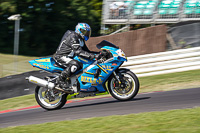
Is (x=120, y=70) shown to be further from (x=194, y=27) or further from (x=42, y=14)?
(x=42, y=14)

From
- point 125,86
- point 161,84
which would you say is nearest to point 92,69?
point 125,86

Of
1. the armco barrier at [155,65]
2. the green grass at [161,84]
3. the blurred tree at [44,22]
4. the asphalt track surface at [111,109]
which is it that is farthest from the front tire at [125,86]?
the blurred tree at [44,22]

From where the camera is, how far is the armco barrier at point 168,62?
40.1ft

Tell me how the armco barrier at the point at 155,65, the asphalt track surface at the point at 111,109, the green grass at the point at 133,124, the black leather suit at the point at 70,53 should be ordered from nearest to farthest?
the green grass at the point at 133,124, the asphalt track surface at the point at 111,109, the black leather suit at the point at 70,53, the armco barrier at the point at 155,65

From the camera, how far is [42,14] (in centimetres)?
2128

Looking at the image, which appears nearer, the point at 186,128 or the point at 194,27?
the point at 186,128

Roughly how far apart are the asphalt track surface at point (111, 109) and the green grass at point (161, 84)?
1.39 metres

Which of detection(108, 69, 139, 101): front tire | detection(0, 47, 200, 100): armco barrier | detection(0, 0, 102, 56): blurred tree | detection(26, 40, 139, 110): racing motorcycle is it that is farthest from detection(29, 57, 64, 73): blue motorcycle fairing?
detection(0, 0, 102, 56): blurred tree

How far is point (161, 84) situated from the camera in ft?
34.1

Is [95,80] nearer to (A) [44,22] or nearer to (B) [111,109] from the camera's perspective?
(B) [111,109]

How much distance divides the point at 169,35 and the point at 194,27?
1.01 meters

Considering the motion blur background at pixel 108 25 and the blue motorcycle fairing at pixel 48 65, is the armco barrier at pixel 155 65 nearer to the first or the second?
the motion blur background at pixel 108 25

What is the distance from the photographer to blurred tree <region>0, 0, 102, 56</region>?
2017cm

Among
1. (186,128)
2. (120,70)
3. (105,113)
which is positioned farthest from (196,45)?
(186,128)
